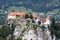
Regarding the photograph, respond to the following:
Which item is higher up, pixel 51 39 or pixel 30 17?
pixel 30 17

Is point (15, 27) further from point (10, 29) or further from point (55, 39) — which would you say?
point (55, 39)

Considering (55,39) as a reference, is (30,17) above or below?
above

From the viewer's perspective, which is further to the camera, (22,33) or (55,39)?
(55,39)

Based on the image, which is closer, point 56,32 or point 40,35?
point 40,35

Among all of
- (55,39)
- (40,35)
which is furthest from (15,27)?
(55,39)

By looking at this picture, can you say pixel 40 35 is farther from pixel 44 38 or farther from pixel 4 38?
pixel 4 38

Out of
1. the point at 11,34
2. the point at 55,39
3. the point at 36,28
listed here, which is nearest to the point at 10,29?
the point at 11,34

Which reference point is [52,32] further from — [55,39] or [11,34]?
[11,34]
